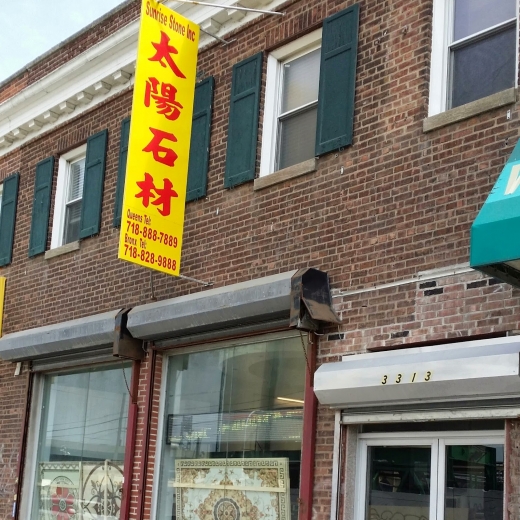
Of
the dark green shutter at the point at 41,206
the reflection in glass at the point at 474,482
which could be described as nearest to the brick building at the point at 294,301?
the reflection in glass at the point at 474,482

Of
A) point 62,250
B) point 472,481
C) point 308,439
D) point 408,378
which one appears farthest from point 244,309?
point 62,250

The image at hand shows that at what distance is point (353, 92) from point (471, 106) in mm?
1619

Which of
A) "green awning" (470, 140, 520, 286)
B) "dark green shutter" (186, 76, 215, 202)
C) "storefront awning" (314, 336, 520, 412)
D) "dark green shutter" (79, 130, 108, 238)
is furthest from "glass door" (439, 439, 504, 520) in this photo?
"dark green shutter" (79, 130, 108, 238)

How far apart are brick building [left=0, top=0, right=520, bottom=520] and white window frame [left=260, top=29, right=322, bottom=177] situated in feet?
0.09

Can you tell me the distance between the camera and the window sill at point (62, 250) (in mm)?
13720

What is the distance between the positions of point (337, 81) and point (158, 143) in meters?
2.08

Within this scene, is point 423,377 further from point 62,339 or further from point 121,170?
point 121,170

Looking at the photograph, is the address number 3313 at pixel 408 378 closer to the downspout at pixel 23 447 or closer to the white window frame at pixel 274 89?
the white window frame at pixel 274 89

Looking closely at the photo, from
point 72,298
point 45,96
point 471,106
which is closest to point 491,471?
point 471,106

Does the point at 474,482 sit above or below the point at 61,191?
below

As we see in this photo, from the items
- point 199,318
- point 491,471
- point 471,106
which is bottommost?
point 491,471

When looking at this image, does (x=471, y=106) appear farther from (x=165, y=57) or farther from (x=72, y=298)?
(x=72, y=298)

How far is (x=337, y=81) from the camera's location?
33.6 feet

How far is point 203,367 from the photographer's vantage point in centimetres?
1135
